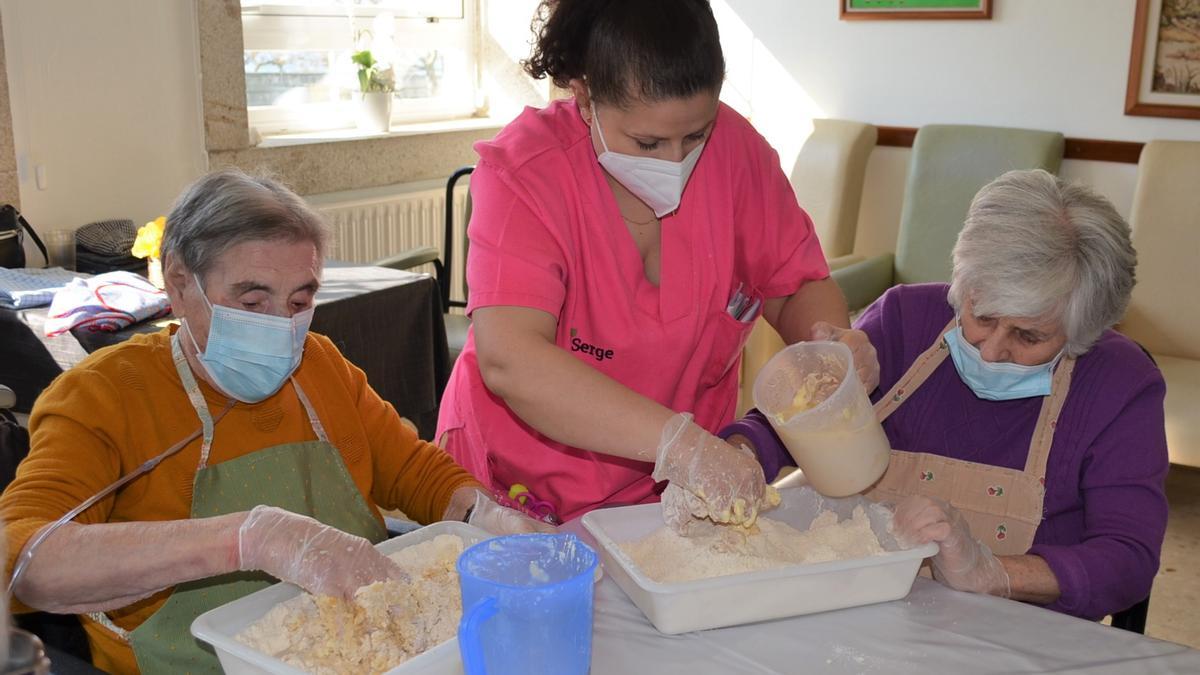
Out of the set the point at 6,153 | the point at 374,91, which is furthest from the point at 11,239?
the point at 374,91

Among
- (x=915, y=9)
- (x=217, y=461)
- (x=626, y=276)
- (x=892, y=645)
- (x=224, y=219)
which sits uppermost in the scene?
(x=915, y=9)

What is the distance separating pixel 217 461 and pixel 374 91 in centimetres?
372

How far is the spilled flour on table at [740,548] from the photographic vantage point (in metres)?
1.48

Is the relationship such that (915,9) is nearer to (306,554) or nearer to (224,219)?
(224,219)

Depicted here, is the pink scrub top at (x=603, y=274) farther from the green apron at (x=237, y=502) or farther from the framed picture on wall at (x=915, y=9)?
the framed picture on wall at (x=915, y=9)

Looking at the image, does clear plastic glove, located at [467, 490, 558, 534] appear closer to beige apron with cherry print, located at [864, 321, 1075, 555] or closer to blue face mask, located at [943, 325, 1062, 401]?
beige apron with cherry print, located at [864, 321, 1075, 555]

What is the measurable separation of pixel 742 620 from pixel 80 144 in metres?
3.43

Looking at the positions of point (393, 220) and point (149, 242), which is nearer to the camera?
point (149, 242)

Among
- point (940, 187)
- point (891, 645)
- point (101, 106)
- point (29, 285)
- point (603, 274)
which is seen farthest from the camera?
point (940, 187)

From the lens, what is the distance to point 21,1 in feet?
12.0

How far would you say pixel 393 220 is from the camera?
5.13 meters

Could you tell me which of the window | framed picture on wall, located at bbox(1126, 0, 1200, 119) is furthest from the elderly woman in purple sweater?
the window

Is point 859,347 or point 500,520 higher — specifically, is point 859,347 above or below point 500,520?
above

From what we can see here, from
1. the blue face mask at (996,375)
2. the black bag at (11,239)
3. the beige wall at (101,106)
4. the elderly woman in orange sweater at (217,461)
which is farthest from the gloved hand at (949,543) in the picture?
the beige wall at (101,106)
